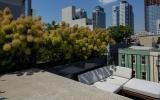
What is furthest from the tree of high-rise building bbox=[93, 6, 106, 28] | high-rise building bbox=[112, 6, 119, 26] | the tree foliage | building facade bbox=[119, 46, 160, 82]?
high-rise building bbox=[112, 6, 119, 26]

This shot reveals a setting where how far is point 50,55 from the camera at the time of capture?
7500mm

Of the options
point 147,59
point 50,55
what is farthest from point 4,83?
point 147,59

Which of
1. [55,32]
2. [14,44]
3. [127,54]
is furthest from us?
[127,54]

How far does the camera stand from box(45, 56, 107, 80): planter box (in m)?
6.63

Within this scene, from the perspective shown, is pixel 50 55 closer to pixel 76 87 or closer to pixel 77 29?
pixel 77 29

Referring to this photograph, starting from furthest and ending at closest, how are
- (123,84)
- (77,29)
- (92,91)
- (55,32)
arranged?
(77,29) < (55,32) < (123,84) < (92,91)

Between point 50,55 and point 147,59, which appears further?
point 147,59

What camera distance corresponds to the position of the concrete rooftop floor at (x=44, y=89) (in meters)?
4.18

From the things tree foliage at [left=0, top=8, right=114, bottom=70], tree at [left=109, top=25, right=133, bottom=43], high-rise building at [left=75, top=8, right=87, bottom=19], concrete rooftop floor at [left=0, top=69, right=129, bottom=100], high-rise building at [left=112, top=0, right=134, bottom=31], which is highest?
high-rise building at [left=112, top=0, right=134, bottom=31]

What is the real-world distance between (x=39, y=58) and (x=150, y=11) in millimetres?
64962

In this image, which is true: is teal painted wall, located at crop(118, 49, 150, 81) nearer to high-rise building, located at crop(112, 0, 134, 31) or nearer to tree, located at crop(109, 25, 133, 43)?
tree, located at crop(109, 25, 133, 43)

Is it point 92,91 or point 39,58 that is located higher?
point 39,58

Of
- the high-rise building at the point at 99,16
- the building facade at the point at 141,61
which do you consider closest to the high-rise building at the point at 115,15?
the high-rise building at the point at 99,16

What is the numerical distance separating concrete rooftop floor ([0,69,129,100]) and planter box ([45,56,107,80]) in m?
1.01
